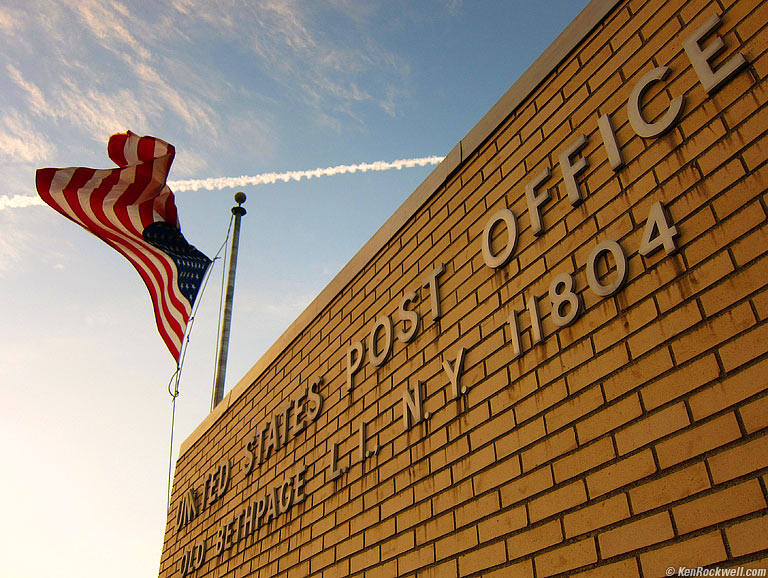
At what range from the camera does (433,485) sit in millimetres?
4215

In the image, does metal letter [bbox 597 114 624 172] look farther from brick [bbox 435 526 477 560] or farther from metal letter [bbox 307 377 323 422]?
metal letter [bbox 307 377 323 422]

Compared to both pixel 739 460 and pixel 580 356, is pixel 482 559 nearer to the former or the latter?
pixel 580 356

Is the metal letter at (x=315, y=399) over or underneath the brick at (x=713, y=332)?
over

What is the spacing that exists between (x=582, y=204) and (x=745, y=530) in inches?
74.3

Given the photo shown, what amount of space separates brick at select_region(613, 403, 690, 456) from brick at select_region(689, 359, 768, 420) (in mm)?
69

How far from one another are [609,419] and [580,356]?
0.39 metres

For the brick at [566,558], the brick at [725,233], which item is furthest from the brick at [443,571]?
the brick at [725,233]

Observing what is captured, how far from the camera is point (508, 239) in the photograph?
4.22 metres

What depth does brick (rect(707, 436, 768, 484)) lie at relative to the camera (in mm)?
2533

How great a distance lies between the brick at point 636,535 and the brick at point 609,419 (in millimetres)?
447

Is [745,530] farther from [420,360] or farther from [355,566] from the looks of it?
[355,566]

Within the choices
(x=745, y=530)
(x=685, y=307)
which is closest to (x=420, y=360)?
(x=685, y=307)

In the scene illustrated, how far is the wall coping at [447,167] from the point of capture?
13.8 feet

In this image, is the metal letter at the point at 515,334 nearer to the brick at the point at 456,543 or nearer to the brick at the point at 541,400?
the brick at the point at 541,400
